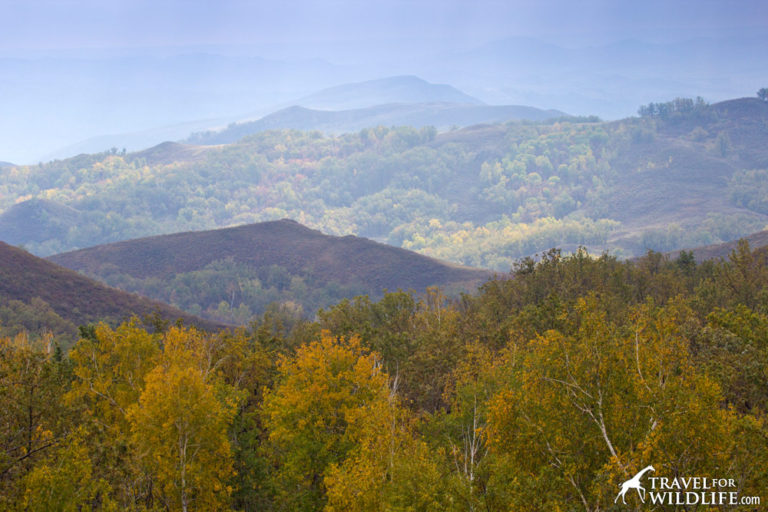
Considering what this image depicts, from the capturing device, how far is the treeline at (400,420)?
19.0 metres

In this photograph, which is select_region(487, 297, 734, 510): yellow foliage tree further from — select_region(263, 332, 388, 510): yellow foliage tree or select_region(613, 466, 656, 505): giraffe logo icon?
select_region(263, 332, 388, 510): yellow foliage tree

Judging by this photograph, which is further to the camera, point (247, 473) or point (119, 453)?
point (247, 473)

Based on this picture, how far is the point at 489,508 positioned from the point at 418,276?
168 m

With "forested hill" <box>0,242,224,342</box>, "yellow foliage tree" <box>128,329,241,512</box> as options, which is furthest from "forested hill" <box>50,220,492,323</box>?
"yellow foliage tree" <box>128,329,241,512</box>

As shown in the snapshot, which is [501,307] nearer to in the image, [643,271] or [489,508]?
[643,271]

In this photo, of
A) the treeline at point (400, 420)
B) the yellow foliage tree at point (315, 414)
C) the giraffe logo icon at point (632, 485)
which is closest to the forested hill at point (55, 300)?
the treeline at point (400, 420)

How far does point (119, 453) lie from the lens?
22.6 m

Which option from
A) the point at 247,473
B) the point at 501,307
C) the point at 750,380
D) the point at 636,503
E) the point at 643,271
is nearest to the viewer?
the point at 636,503

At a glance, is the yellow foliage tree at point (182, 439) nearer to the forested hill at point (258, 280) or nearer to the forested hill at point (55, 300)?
the forested hill at point (55, 300)

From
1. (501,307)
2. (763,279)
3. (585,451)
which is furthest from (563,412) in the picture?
(763,279)

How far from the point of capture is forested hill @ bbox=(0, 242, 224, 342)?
8881 centimetres

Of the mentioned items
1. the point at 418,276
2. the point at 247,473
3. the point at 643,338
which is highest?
the point at 643,338

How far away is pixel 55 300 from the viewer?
103 m
